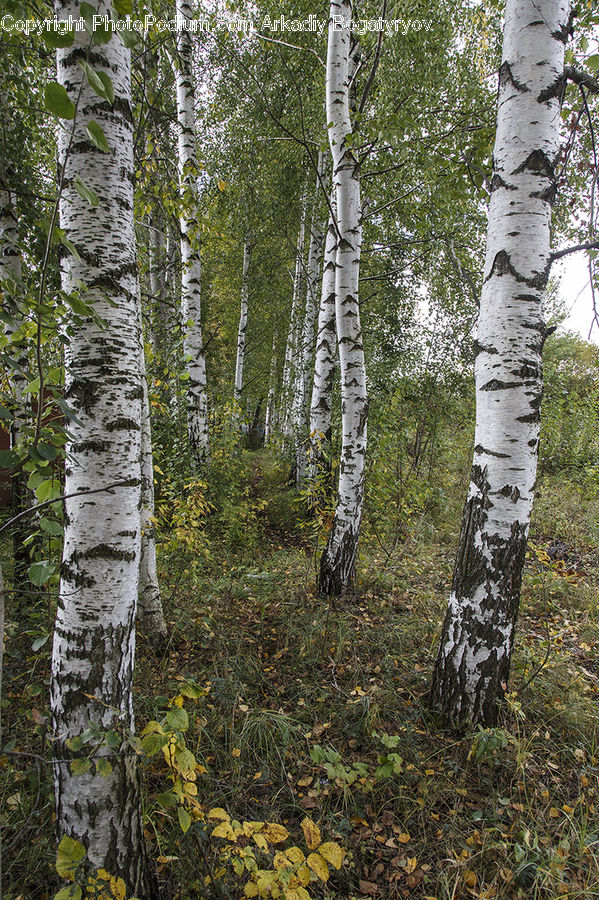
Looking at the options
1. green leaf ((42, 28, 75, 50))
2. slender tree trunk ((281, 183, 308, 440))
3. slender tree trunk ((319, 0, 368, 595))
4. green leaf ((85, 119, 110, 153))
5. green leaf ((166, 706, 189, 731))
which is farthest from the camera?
slender tree trunk ((281, 183, 308, 440))

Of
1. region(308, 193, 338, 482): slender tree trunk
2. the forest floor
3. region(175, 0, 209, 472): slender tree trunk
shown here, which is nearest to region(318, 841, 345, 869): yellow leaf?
the forest floor

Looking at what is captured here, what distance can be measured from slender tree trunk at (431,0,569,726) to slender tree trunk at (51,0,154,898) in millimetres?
1770

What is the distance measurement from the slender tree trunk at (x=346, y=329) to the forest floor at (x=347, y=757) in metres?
0.43

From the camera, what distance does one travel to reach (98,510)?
1345 mm

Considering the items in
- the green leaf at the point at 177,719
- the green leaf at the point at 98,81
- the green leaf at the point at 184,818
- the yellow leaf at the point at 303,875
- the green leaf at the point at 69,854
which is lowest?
the yellow leaf at the point at 303,875

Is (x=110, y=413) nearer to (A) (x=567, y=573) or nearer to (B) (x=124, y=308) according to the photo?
(B) (x=124, y=308)

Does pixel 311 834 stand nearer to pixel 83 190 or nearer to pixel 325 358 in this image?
pixel 83 190

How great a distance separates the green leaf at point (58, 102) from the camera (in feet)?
2.25

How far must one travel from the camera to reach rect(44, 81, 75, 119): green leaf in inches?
27.0

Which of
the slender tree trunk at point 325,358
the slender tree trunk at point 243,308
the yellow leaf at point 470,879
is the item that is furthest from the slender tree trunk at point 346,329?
the slender tree trunk at point 243,308

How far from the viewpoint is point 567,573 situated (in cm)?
462

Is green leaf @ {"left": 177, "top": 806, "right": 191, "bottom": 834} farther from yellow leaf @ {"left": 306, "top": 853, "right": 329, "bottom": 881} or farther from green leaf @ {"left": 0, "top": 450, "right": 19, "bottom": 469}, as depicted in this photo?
green leaf @ {"left": 0, "top": 450, "right": 19, "bottom": 469}

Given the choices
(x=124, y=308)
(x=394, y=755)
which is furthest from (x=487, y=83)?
(x=394, y=755)

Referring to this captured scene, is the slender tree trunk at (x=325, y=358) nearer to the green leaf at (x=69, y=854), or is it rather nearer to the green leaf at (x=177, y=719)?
the green leaf at (x=177, y=719)
